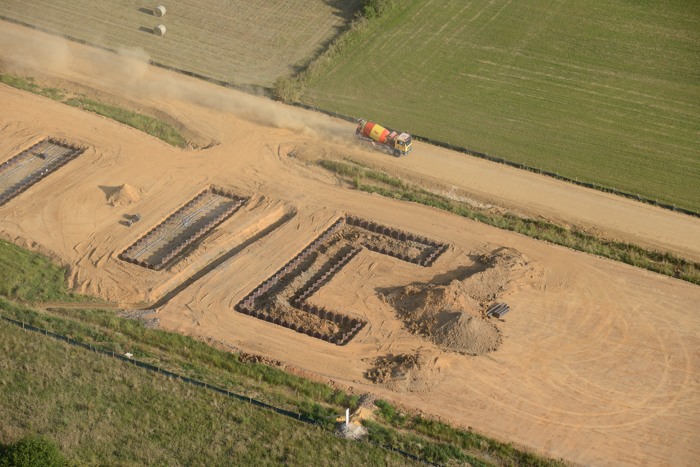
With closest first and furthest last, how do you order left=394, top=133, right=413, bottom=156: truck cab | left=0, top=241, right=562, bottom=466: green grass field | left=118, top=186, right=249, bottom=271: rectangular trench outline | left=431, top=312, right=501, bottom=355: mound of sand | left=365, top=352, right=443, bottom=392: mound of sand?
left=0, top=241, right=562, bottom=466: green grass field, left=365, top=352, right=443, bottom=392: mound of sand, left=431, top=312, right=501, bottom=355: mound of sand, left=118, top=186, right=249, bottom=271: rectangular trench outline, left=394, top=133, right=413, bottom=156: truck cab

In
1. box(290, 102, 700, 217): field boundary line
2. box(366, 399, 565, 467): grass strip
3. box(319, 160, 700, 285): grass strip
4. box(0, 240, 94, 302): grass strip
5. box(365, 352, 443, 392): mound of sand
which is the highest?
box(290, 102, 700, 217): field boundary line

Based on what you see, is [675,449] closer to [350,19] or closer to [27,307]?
[27,307]

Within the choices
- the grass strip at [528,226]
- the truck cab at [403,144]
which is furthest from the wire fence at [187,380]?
the truck cab at [403,144]

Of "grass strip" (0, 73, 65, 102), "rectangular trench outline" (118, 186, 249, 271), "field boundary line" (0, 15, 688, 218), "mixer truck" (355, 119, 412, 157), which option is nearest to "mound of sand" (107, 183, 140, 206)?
"rectangular trench outline" (118, 186, 249, 271)

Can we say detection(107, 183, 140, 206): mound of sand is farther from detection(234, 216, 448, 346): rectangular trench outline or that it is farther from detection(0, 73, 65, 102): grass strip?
detection(0, 73, 65, 102): grass strip

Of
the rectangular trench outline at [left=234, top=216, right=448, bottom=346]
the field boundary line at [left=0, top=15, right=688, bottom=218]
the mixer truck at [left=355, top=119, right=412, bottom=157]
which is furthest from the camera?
the mixer truck at [left=355, top=119, right=412, bottom=157]

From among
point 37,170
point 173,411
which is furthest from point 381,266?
point 37,170
